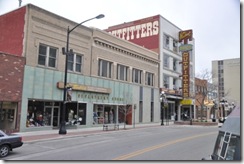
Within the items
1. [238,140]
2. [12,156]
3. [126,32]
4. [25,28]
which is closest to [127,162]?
[238,140]

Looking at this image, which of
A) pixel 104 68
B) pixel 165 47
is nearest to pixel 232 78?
pixel 104 68

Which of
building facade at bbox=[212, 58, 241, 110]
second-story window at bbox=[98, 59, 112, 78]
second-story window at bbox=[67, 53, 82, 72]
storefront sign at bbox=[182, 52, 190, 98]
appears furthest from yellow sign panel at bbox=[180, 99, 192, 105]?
second-story window at bbox=[67, 53, 82, 72]

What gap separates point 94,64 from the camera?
86.7ft

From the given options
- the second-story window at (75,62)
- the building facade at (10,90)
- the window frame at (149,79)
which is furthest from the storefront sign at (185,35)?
the building facade at (10,90)

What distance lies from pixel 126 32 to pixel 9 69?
26640mm

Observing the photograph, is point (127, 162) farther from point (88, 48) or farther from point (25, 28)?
point (88, 48)

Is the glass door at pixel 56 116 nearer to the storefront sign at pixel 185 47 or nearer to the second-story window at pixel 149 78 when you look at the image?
the second-story window at pixel 149 78

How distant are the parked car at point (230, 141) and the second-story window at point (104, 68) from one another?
20.4m

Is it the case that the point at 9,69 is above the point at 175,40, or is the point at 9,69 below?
below

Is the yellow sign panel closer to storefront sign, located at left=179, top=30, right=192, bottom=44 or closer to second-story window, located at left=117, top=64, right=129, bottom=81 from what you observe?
storefront sign, located at left=179, top=30, right=192, bottom=44

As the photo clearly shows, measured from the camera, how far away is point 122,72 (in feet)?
101

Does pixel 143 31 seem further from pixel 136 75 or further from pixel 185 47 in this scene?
pixel 136 75

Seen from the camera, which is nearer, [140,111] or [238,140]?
[238,140]

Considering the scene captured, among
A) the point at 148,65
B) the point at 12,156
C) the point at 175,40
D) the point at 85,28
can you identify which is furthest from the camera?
the point at 175,40
